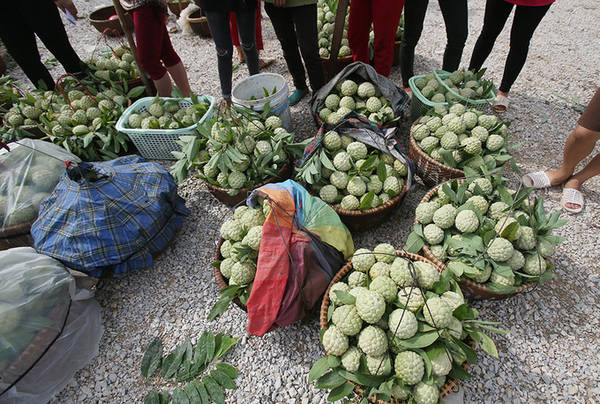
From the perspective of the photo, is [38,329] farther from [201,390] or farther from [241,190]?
[241,190]

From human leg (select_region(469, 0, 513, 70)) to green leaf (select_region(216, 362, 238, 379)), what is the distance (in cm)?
398

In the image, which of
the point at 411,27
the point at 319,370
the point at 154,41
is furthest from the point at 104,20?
the point at 319,370

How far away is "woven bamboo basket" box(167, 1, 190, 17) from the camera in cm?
700

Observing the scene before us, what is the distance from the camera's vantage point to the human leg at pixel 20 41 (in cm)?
345

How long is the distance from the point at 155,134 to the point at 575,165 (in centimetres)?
413

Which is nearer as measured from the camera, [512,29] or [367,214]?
[367,214]

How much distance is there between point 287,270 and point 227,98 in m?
2.38

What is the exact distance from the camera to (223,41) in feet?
10.1

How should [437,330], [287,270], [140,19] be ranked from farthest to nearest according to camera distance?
[140,19], [287,270], [437,330]

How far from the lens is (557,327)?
2.08 m

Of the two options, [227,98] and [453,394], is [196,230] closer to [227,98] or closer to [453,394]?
[227,98]

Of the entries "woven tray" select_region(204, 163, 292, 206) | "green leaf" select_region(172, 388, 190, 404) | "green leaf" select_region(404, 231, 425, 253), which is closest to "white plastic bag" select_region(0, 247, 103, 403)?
"green leaf" select_region(172, 388, 190, 404)

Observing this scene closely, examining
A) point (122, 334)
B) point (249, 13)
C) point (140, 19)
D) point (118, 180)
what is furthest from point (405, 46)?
point (122, 334)

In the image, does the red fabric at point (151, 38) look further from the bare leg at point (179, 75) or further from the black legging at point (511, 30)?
the black legging at point (511, 30)
